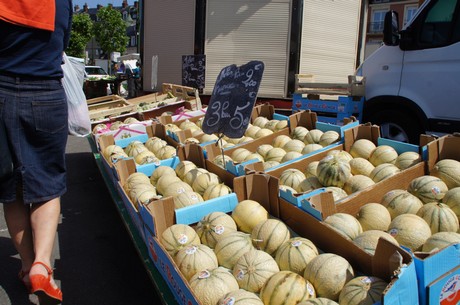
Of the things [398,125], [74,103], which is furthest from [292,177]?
[398,125]

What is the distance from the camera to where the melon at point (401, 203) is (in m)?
A: 2.67

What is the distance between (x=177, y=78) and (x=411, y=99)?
7979 millimetres

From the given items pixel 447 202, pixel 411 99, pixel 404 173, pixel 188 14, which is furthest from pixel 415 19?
pixel 188 14

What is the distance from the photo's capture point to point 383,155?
144 inches

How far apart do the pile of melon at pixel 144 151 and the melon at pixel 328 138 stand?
5.37ft

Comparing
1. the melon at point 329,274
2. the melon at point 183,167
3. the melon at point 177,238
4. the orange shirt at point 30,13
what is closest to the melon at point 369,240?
the melon at point 329,274

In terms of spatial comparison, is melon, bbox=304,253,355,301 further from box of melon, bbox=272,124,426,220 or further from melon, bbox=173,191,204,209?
melon, bbox=173,191,204,209

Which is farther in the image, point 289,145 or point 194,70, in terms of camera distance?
point 194,70

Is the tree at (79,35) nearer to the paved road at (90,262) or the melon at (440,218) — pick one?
the paved road at (90,262)

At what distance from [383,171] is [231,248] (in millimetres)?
1627

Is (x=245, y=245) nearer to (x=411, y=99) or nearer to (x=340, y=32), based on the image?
(x=411, y=99)

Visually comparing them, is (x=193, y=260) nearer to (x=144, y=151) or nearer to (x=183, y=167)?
(x=183, y=167)

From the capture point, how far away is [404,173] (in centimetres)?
314

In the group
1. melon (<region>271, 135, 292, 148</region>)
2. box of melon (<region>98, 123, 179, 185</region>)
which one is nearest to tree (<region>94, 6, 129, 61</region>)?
box of melon (<region>98, 123, 179, 185</region>)
